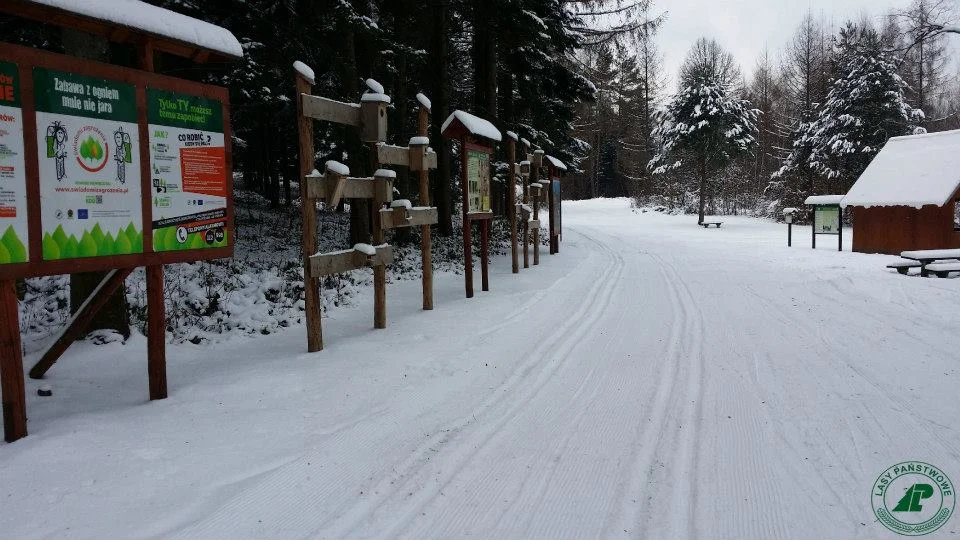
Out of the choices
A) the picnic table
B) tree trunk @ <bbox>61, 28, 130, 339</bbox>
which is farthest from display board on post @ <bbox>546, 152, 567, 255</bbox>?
tree trunk @ <bbox>61, 28, 130, 339</bbox>

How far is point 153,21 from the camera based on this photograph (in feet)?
15.5

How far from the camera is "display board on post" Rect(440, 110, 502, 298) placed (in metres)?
10.1

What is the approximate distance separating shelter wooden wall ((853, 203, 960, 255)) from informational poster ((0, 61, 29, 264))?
22919mm

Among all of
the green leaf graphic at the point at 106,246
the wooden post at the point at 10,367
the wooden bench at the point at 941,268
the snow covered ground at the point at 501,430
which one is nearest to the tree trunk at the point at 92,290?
the snow covered ground at the point at 501,430

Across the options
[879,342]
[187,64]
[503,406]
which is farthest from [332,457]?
[187,64]

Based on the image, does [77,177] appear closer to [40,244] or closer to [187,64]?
[40,244]

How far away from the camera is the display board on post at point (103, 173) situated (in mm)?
4027

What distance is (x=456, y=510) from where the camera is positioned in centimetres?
327

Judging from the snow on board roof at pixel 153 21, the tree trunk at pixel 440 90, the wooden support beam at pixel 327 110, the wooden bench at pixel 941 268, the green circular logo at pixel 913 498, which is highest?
the tree trunk at pixel 440 90

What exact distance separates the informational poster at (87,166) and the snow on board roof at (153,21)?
46 cm

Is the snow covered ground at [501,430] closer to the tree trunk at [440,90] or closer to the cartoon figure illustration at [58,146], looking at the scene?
the cartoon figure illustration at [58,146]

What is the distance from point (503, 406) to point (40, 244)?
11.9 feet

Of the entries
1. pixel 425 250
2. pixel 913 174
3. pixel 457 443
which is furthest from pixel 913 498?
pixel 913 174

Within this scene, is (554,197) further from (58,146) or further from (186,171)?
(58,146)
